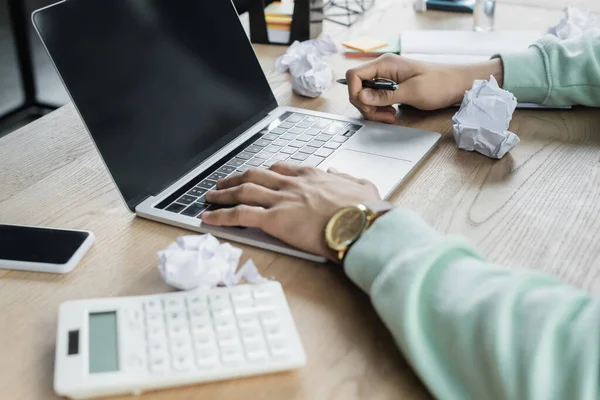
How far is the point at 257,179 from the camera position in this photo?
2.62 ft

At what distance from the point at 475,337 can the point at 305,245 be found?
0.23 metres

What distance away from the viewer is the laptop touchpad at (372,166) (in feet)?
2.83

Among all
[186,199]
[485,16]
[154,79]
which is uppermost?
[154,79]

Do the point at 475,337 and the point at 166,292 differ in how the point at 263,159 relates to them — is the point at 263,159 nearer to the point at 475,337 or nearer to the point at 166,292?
the point at 166,292

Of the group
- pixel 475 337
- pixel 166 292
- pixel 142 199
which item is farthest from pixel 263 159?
pixel 475 337

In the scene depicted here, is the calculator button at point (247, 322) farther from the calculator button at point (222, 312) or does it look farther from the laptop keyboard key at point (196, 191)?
the laptop keyboard key at point (196, 191)

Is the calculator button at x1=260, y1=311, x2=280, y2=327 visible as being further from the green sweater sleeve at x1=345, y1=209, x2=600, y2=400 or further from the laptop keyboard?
the laptop keyboard

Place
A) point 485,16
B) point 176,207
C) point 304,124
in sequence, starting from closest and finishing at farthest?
point 176,207 → point 304,124 → point 485,16

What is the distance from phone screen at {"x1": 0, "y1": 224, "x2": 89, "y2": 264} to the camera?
0.71 metres

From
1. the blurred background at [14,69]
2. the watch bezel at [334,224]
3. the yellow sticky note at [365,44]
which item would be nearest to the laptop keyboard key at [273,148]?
the watch bezel at [334,224]

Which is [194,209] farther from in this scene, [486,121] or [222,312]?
[486,121]

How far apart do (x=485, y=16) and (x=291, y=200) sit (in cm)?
89

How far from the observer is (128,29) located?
830 mm

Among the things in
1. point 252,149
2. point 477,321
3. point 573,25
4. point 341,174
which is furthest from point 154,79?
point 573,25
